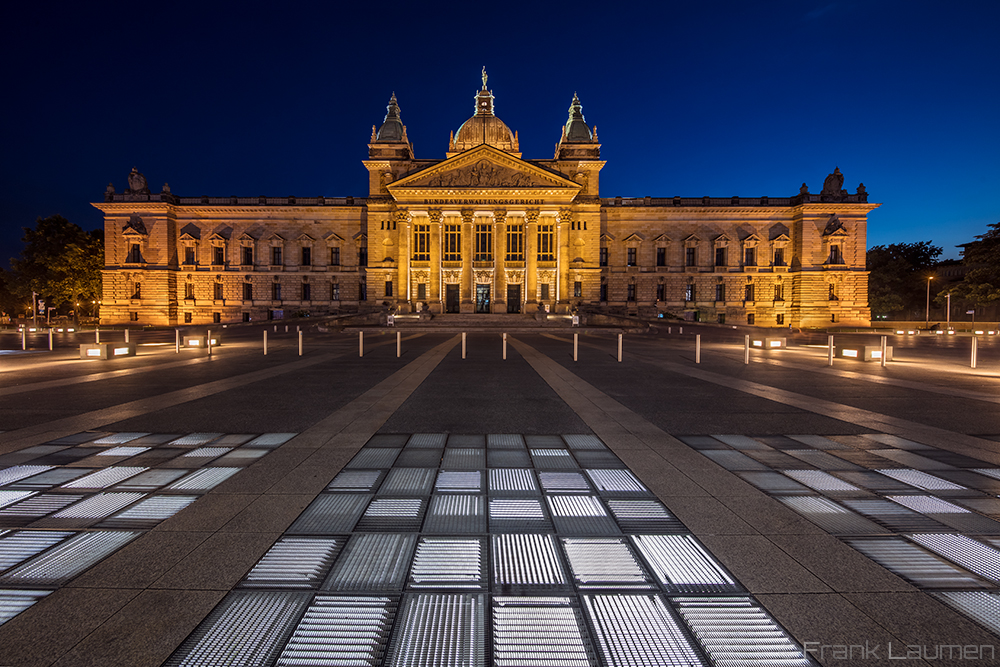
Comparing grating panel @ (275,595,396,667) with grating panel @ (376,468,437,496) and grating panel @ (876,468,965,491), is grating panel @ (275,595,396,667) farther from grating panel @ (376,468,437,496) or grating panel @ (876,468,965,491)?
grating panel @ (876,468,965,491)

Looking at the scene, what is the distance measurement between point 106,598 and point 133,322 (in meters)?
70.1

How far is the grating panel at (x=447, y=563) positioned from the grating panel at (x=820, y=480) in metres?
3.82

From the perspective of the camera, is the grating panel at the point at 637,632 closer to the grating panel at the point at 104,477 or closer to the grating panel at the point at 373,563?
the grating panel at the point at 373,563

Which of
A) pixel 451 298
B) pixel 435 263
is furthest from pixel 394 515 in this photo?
pixel 451 298

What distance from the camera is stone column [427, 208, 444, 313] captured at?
5334 cm

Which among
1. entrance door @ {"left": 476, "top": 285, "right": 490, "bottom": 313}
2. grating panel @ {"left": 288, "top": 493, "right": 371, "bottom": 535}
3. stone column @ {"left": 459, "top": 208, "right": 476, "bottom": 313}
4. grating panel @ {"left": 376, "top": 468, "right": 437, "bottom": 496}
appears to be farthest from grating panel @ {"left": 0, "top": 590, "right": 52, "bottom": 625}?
entrance door @ {"left": 476, "top": 285, "right": 490, "bottom": 313}

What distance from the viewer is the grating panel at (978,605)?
109 inches

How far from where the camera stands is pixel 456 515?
4223mm

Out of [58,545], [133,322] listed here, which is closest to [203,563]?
[58,545]

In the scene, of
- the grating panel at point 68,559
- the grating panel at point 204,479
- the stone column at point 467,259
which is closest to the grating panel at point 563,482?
the grating panel at point 204,479

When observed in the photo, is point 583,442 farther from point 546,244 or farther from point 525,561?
point 546,244

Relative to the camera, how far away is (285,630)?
268 cm

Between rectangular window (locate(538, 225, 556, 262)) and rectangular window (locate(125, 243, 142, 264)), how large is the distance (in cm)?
5082

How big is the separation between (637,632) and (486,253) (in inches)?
2131
